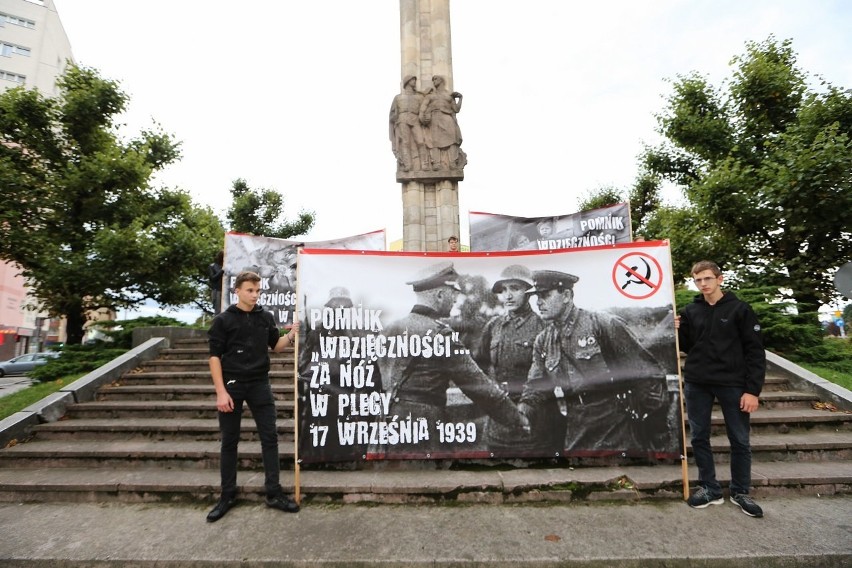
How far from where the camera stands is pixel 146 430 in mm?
5113

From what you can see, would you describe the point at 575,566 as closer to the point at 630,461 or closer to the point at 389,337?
the point at 630,461

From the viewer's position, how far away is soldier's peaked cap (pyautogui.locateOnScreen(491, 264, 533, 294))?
14.3ft

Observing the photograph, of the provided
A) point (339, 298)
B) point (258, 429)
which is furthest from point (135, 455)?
point (339, 298)

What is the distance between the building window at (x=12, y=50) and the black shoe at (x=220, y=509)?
51447mm

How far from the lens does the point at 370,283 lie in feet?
14.0

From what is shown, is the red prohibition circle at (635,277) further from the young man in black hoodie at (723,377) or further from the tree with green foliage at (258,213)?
the tree with green foliage at (258,213)

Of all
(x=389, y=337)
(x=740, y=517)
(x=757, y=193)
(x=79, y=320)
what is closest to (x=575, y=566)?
(x=740, y=517)

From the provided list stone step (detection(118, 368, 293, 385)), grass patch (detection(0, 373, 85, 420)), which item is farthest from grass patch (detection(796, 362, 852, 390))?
grass patch (detection(0, 373, 85, 420))

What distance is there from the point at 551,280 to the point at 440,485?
219 centimetres

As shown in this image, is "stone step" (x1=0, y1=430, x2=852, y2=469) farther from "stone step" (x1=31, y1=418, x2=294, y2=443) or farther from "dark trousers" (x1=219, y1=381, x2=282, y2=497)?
"dark trousers" (x1=219, y1=381, x2=282, y2=497)

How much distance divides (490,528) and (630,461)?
176 centimetres

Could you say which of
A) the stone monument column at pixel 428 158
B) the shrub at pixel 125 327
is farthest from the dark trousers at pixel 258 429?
the shrub at pixel 125 327

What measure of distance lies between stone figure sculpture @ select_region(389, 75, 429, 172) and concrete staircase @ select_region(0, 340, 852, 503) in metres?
5.40

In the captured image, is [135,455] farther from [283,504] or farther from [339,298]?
[339,298]
